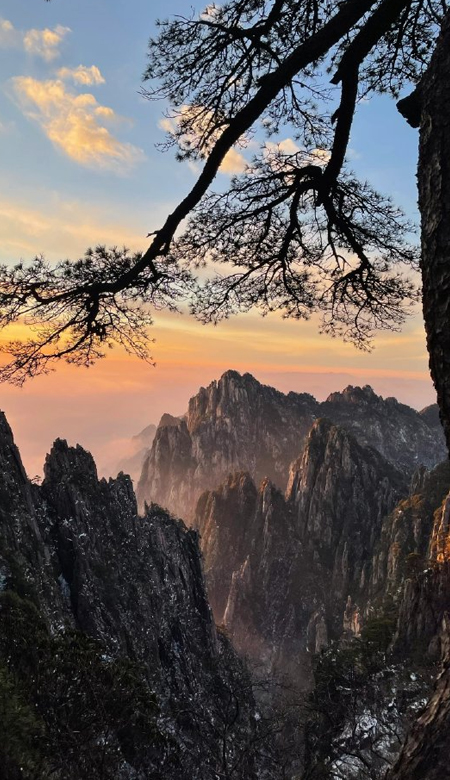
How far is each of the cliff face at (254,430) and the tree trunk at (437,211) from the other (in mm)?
168630

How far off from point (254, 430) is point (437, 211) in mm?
174371

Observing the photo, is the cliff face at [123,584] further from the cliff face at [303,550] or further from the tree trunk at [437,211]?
the cliff face at [303,550]

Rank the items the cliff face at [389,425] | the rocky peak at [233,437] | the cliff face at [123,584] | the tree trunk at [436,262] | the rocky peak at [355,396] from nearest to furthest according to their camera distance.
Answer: the tree trunk at [436,262] < the cliff face at [123,584] < the cliff face at [389,425] < the rocky peak at [233,437] < the rocky peak at [355,396]

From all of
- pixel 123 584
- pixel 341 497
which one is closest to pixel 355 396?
pixel 341 497

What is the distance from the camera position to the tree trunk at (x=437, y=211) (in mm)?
2561

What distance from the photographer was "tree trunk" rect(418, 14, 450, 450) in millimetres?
2561

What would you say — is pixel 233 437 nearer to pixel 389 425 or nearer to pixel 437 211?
pixel 389 425

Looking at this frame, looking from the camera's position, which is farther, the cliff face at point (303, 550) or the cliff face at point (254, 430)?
the cliff face at point (254, 430)

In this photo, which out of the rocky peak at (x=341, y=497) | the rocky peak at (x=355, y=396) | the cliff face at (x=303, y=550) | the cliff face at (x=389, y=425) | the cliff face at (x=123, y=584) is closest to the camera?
the cliff face at (x=123, y=584)

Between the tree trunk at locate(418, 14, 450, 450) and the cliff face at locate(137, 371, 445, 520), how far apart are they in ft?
553

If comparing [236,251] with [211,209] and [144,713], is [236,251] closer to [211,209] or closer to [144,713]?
[211,209]

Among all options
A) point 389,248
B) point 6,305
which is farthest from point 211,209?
point 6,305

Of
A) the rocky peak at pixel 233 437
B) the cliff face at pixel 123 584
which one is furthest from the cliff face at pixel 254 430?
the cliff face at pixel 123 584

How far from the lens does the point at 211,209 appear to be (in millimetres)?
5895
